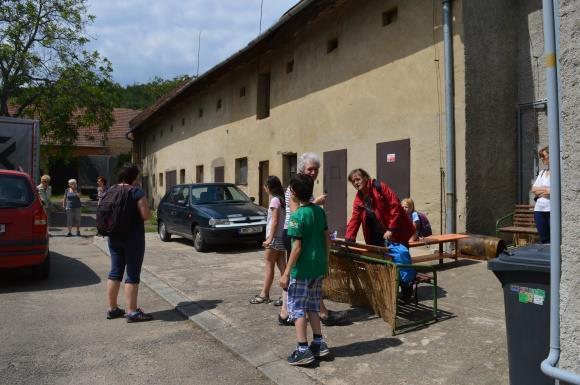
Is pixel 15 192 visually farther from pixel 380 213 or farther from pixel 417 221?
pixel 417 221

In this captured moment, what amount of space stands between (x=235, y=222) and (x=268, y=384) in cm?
687

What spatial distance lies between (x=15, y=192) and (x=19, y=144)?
16.4 feet

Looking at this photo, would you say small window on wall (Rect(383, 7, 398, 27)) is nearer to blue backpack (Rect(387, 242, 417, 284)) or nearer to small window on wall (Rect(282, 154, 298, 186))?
small window on wall (Rect(282, 154, 298, 186))

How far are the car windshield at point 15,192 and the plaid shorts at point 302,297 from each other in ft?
16.5

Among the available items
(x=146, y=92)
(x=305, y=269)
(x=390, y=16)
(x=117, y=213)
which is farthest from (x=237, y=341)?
(x=146, y=92)

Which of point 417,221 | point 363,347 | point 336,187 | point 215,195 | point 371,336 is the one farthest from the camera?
point 336,187

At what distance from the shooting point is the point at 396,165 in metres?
10.1

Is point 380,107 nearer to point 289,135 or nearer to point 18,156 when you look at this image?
point 289,135

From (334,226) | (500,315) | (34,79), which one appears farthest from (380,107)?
(34,79)

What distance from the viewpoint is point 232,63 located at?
16.8 m

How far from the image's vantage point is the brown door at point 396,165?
389 inches

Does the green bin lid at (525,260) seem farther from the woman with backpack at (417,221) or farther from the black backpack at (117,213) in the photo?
the woman with backpack at (417,221)

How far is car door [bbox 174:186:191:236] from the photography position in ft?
37.1

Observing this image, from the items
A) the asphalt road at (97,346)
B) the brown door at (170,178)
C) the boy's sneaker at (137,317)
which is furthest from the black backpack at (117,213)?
the brown door at (170,178)
